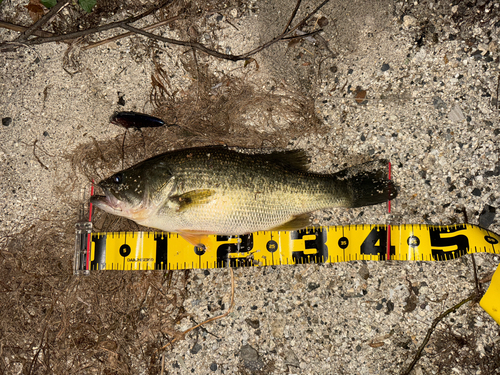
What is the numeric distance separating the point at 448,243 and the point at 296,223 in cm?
152

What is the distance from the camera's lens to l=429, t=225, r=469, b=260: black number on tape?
2981 mm

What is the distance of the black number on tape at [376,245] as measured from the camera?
10.1ft

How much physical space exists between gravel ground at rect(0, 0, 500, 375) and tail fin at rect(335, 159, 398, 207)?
18 cm

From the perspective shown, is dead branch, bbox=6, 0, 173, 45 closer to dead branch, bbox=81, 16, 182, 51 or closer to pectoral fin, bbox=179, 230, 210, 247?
dead branch, bbox=81, 16, 182, 51

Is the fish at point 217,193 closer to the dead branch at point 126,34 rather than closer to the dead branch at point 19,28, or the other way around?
the dead branch at point 126,34

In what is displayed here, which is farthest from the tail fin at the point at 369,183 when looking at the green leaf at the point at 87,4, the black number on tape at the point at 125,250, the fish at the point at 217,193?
the green leaf at the point at 87,4

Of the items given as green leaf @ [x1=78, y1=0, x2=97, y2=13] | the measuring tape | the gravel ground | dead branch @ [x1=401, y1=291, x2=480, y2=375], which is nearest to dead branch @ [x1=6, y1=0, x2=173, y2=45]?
the gravel ground

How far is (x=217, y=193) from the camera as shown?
2732 mm

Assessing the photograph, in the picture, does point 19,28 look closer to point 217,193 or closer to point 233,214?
point 217,193

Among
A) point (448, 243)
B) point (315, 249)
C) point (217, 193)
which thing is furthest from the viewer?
point (315, 249)

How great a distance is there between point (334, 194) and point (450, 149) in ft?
4.50

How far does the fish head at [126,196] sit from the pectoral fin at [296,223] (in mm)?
1262

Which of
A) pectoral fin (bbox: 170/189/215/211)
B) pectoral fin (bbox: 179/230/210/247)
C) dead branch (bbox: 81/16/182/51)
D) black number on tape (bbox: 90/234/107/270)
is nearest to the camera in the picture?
pectoral fin (bbox: 170/189/215/211)

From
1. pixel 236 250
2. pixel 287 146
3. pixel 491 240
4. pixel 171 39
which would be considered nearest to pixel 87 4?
pixel 171 39
